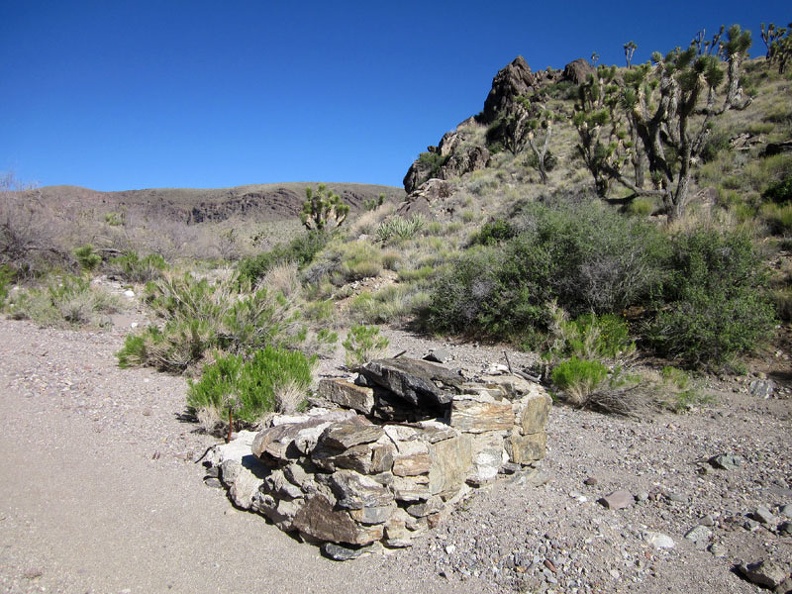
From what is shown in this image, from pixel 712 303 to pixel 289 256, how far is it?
13.9 metres

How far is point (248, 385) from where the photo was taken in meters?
5.08

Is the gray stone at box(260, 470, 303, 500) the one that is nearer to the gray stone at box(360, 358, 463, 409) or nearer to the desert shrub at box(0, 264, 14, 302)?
the gray stone at box(360, 358, 463, 409)

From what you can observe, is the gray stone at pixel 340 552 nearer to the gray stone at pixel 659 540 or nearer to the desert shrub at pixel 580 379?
the gray stone at pixel 659 540

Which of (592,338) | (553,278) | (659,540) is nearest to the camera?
(659,540)

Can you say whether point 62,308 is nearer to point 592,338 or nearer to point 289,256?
point 289,256

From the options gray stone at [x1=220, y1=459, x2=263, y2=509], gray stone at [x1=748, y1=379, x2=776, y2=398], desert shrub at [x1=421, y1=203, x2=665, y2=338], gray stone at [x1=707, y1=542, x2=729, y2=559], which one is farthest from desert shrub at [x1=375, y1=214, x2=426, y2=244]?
gray stone at [x1=707, y1=542, x2=729, y2=559]

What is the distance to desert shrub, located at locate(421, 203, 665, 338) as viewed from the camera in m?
8.80

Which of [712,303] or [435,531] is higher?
[712,303]

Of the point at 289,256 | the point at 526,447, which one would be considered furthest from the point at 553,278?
the point at 289,256

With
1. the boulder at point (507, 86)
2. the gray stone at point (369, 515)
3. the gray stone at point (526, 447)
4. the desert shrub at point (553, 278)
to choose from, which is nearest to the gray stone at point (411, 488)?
the gray stone at point (369, 515)

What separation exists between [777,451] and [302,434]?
4.70 metres

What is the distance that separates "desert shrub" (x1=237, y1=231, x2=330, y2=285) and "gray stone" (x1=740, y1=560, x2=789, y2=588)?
14.6 metres

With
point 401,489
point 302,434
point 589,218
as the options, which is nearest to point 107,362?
point 302,434

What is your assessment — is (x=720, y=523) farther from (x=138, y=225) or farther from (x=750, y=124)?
(x=138, y=225)
